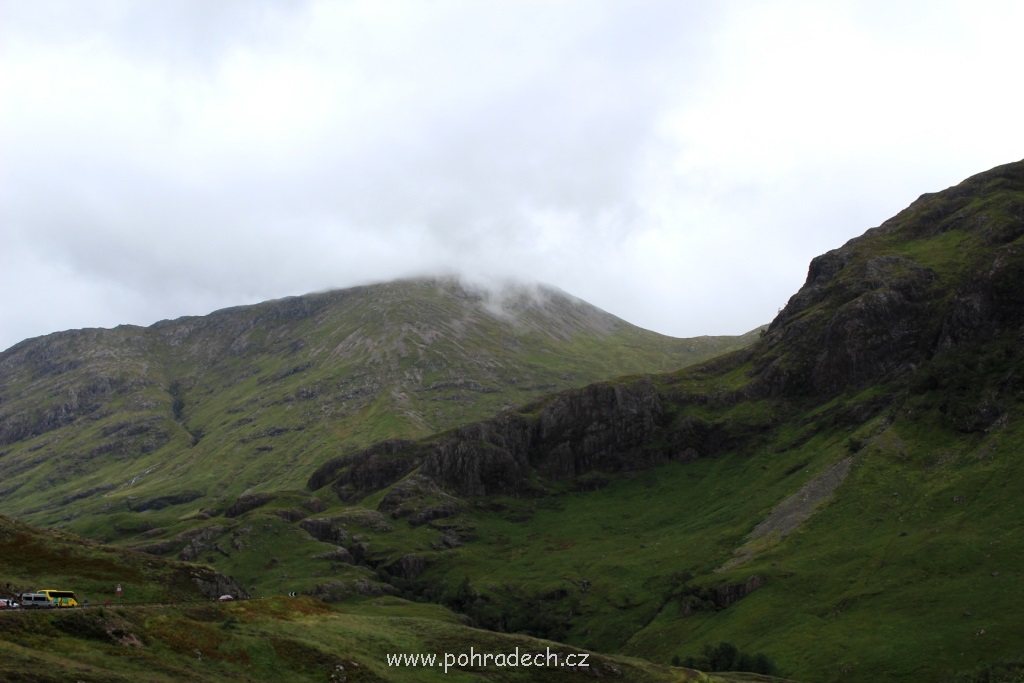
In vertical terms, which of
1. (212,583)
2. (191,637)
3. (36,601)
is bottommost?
(212,583)

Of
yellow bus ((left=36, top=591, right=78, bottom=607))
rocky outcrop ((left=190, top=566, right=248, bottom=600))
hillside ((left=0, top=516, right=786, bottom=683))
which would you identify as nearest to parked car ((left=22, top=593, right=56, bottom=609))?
yellow bus ((left=36, top=591, right=78, bottom=607))

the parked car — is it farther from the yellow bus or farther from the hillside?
the hillside

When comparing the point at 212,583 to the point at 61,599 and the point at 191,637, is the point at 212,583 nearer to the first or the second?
the point at 61,599

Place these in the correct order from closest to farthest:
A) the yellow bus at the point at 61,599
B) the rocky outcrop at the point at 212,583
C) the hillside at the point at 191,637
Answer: the hillside at the point at 191,637 < the yellow bus at the point at 61,599 < the rocky outcrop at the point at 212,583

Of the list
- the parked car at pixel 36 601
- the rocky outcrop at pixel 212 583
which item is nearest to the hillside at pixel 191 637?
the rocky outcrop at pixel 212 583

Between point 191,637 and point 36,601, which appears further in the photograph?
point 36,601

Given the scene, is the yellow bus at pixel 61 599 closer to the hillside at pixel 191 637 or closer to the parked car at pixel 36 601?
the parked car at pixel 36 601

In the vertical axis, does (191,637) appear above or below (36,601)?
below

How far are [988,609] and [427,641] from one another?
10628cm

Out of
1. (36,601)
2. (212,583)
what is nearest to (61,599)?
(36,601)

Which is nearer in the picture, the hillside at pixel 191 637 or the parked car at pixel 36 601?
the hillside at pixel 191 637

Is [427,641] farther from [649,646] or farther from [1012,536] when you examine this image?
[1012,536]

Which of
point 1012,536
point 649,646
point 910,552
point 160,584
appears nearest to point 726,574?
point 649,646

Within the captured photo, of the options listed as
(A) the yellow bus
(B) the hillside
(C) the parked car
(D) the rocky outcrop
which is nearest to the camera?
(B) the hillside
